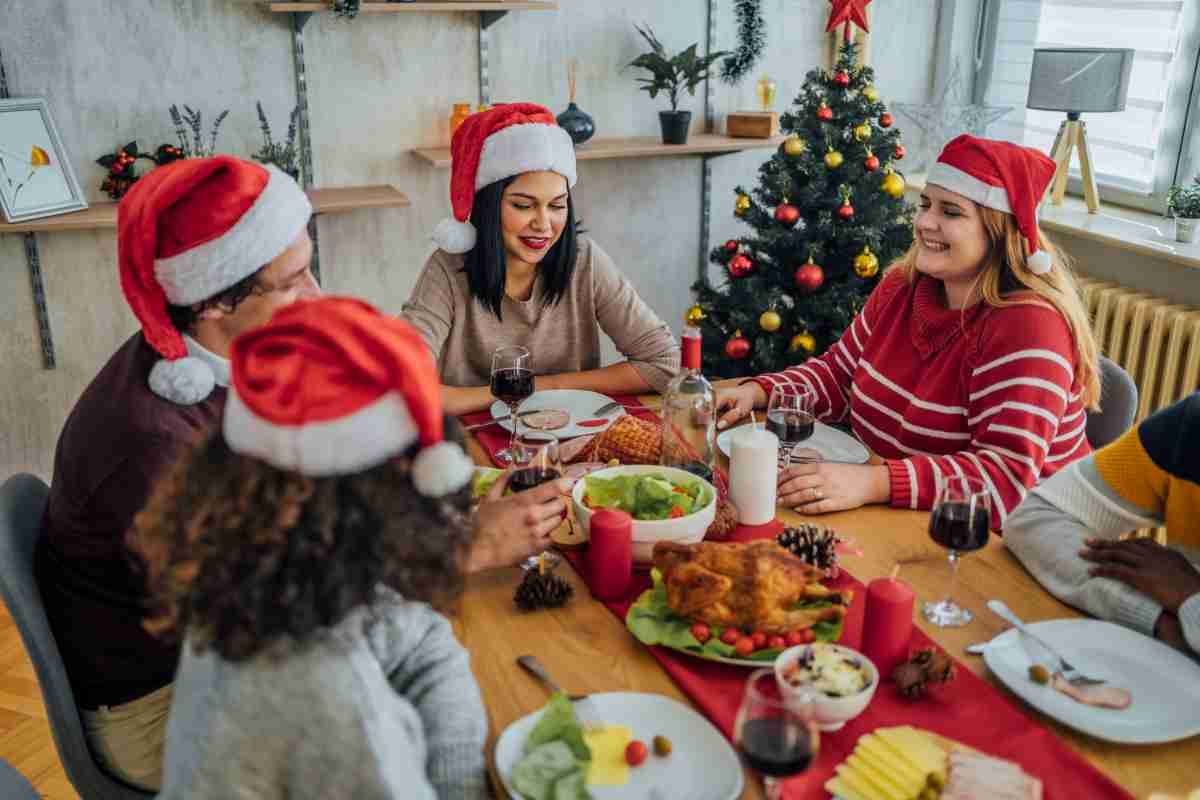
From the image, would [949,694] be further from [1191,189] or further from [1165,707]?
[1191,189]

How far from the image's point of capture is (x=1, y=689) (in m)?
2.52

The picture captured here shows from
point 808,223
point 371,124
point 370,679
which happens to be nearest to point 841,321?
point 808,223

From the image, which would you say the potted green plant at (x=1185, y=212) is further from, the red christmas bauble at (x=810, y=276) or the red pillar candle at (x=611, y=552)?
the red pillar candle at (x=611, y=552)

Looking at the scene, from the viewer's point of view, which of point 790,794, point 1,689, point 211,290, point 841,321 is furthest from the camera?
point 841,321

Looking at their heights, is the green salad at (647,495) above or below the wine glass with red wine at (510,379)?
below

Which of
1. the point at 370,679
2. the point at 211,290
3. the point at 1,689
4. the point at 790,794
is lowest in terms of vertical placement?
the point at 1,689

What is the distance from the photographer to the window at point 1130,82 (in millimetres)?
3244

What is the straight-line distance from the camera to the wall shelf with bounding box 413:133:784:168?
11.5 feet

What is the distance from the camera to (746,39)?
3844 mm

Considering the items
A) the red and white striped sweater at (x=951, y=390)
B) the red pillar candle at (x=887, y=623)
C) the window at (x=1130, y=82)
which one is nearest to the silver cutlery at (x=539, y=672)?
the red pillar candle at (x=887, y=623)

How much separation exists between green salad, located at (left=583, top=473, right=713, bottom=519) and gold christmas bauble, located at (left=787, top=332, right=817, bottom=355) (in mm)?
1484

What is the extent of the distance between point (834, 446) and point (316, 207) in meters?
1.98

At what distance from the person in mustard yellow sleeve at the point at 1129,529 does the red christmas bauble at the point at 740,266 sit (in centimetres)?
159

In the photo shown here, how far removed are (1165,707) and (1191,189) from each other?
2.50 metres
